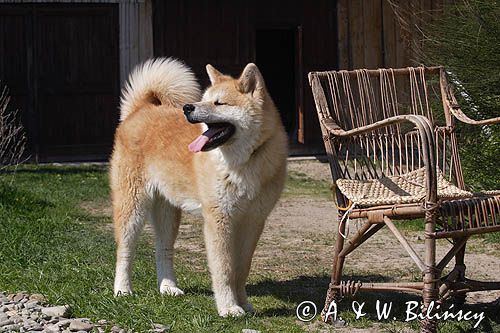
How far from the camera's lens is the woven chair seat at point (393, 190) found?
186 inches

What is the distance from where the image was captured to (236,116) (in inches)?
193

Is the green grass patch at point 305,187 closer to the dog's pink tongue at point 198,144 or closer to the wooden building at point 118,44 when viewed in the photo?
the wooden building at point 118,44

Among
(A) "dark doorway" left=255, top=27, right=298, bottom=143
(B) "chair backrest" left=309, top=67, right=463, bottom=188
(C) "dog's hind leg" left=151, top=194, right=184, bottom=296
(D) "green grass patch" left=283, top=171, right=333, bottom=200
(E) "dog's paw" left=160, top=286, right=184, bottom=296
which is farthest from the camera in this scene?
(A) "dark doorway" left=255, top=27, right=298, bottom=143

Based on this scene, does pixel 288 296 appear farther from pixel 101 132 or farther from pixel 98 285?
pixel 101 132

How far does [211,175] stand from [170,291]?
866 millimetres

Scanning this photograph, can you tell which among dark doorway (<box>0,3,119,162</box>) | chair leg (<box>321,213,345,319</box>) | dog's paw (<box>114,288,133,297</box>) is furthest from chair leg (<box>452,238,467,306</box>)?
dark doorway (<box>0,3,119,162</box>)

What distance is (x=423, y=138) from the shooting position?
4.39 meters

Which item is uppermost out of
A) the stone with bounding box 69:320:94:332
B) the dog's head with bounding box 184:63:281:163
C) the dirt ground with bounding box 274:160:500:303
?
the dog's head with bounding box 184:63:281:163

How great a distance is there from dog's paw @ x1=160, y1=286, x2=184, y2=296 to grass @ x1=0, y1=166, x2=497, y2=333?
0.08 metres

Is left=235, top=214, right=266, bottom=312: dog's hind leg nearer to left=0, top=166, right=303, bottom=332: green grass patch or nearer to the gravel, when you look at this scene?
left=0, top=166, right=303, bottom=332: green grass patch

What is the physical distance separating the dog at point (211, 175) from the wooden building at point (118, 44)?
7.14m

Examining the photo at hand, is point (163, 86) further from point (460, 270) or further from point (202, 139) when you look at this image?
point (460, 270)

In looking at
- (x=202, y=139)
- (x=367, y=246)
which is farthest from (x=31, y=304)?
(x=367, y=246)

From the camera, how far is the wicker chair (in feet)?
14.5
